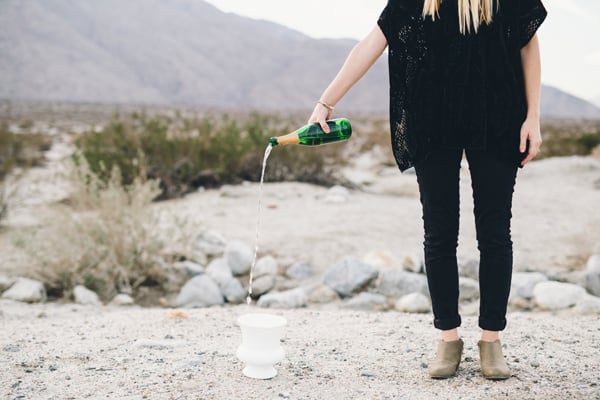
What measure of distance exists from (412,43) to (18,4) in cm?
8682

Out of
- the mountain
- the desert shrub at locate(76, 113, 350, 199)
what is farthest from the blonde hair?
the mountain

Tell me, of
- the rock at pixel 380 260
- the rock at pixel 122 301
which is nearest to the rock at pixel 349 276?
the rock at pixel 380 260

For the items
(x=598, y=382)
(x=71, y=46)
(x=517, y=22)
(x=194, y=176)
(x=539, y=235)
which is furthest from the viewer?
(x=71, y=46)

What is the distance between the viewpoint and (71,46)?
7744cm

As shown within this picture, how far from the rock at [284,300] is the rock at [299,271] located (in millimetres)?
600

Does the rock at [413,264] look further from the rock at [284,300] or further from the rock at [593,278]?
the rock at [593,278]

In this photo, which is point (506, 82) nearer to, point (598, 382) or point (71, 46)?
point (598, 382)

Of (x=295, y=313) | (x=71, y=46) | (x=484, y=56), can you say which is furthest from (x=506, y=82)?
(x=71, y=46)

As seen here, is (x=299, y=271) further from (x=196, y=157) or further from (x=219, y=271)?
(x=196, y=157)

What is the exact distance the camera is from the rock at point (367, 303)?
15.9ft

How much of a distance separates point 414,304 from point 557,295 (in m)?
1.07

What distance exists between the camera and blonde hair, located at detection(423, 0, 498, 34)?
2365 mm

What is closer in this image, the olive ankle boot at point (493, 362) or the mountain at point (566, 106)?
the olive ankle boot at point (493, 362)

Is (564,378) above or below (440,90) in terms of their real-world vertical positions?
below
